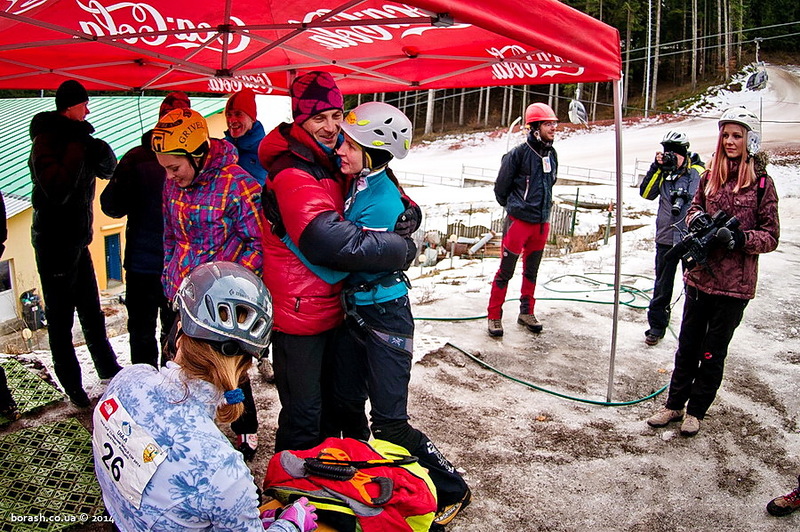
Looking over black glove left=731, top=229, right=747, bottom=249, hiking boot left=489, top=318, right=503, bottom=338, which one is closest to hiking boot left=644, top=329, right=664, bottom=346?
hiking boot left=489, top=318, right=503, bottom=338

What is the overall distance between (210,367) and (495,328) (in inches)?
173

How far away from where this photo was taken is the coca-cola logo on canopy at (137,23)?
378cm

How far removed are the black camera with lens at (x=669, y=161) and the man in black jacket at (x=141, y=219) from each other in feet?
14.7

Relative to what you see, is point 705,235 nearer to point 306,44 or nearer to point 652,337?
point 652,337

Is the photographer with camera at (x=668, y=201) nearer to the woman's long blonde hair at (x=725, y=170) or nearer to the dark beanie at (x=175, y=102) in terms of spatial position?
the woman's long blonde hair at (x=725, y=170)

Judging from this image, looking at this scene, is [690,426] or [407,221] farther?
[690,426]

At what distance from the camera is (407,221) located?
9.46 feet

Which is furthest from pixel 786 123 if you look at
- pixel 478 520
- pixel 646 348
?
pixel 478 520

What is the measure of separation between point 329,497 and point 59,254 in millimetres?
2657

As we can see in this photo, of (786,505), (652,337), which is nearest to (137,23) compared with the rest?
(786,505)

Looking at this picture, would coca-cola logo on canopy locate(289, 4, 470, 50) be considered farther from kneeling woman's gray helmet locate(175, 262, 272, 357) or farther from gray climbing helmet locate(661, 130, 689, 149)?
gray climbing helmet locate(661, 130, 689, 149)

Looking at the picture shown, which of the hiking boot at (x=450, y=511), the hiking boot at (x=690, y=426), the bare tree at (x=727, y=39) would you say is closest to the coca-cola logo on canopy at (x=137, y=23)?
the hiking boot at (x=450, y=511)

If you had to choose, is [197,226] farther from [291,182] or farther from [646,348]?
[646,348]

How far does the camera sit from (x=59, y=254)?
3900mm
